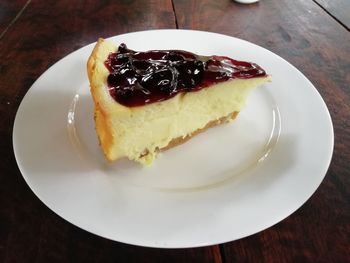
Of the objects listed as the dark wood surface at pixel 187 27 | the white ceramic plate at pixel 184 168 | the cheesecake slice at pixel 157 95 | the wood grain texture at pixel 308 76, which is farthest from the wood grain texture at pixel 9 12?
the wood grain texture at pixel 308 76

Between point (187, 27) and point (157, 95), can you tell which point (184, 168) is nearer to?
point (157, 95)

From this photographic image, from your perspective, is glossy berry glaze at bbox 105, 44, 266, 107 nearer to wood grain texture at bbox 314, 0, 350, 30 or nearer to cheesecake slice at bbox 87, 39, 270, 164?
cheesecake slice at bbox 87, 39, 270, 164

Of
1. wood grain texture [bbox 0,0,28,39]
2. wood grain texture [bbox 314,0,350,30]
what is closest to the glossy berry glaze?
wood grain texture [bbox 0,0,28,39]

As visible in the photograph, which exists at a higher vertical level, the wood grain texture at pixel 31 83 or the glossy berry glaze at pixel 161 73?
the glossy berry glaze at pixel 161 73

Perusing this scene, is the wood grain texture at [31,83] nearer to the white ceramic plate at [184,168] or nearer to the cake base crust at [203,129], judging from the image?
the white ceramic plate at [184,168]

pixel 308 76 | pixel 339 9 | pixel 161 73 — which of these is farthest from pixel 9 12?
pixel 339 9

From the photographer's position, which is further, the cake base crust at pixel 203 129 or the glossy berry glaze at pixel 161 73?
the cake base crust at pixel 203 129

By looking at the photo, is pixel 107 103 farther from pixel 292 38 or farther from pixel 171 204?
pixel 292 38
